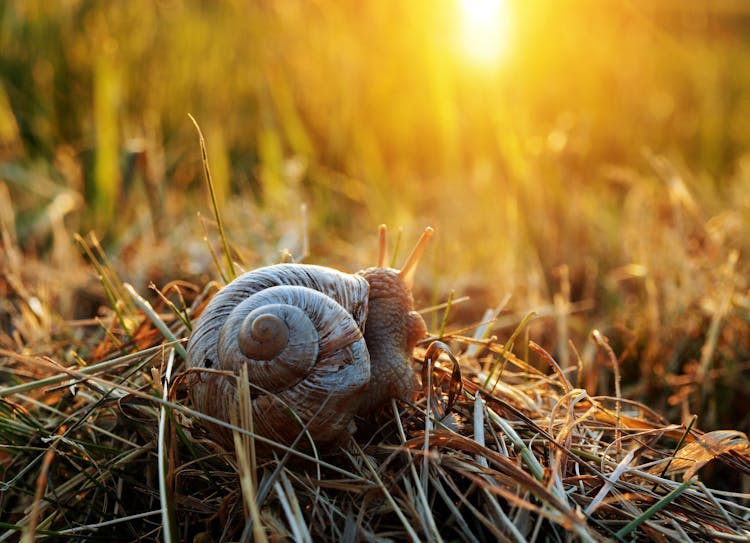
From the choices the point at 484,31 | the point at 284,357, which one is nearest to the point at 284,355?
the point at 284,357

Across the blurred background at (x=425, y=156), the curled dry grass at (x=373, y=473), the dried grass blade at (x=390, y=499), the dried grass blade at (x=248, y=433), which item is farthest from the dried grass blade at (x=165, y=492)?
the blurred background at (x=425, y=156)

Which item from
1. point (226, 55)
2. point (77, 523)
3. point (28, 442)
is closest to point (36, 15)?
point (226, 55)

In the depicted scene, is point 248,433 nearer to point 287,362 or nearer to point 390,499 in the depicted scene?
point 287,362

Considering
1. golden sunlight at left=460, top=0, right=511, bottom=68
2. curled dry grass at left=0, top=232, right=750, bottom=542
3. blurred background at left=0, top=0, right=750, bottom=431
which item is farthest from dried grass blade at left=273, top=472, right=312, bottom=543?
golden sunlight at left=460, top=0, right=511, bottom=68

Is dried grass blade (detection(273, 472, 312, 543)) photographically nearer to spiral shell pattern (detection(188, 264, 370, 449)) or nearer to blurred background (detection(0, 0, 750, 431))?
spiral shell pattern (detection(188, 264, 370, 449))

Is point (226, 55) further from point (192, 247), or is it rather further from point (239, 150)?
point (192, 247)
